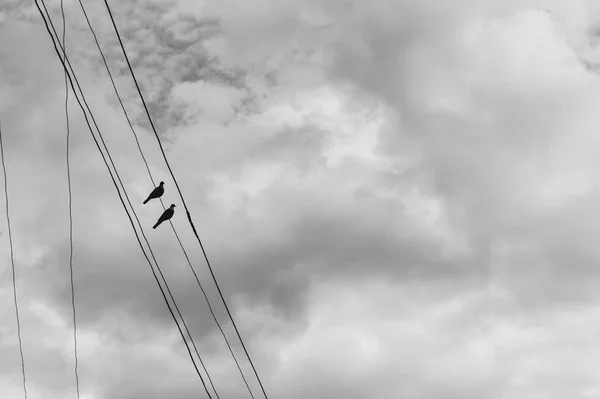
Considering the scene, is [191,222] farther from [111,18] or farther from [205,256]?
[111,18]

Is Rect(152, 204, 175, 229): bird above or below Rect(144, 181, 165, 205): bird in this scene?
below

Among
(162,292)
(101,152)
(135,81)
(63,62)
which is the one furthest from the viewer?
(162,292)

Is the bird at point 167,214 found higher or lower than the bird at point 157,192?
lower

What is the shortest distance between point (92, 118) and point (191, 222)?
4123 mm

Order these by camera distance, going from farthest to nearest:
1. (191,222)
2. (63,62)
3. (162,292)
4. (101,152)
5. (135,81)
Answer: (191,222) < (162,292) < (101,152) < (63,62) < (135,81)

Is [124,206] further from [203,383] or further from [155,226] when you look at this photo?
[155,226]

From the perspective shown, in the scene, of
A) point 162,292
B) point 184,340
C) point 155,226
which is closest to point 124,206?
point 162,292

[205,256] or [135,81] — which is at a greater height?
[135,81]

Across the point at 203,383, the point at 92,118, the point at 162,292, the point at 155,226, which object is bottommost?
the point at 203,383

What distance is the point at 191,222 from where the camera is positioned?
16.8 m

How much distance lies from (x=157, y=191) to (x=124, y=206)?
41.3ft

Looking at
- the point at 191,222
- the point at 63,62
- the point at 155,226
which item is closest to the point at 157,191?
the point at 155,226

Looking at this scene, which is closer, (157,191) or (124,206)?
(124,206)

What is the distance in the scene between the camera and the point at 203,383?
15.4 meters
